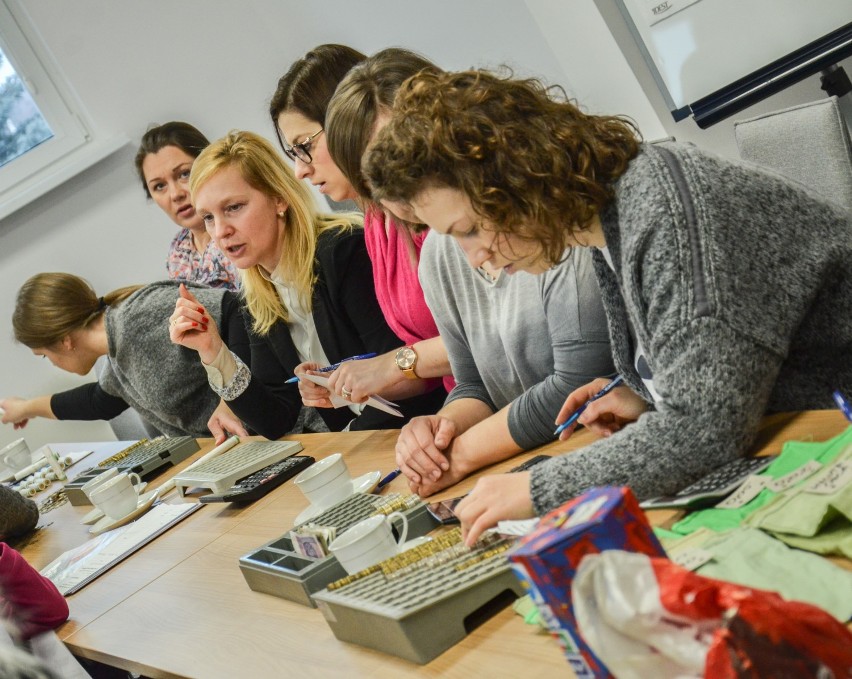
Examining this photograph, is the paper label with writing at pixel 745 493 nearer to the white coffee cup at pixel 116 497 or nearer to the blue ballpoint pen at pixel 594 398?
the blue ballpoint pen at pixel 594 398

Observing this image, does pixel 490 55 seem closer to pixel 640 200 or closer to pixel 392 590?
pixel 640 200

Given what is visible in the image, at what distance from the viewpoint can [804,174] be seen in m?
1.58

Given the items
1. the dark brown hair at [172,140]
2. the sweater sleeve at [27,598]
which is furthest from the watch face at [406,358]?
the dark brown hair at [172,140]

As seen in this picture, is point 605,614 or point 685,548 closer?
point 605,614

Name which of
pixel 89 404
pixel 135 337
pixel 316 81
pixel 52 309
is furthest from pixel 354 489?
pixel 89 404

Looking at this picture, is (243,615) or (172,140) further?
(172,140)

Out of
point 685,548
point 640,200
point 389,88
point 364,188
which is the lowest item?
point 685,548

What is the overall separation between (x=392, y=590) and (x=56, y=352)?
2.66 m

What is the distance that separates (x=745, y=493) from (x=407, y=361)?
1.22 m

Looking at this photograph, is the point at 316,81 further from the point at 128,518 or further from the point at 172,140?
the point at 172,140

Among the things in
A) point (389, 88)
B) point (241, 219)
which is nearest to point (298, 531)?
point (389, 88)

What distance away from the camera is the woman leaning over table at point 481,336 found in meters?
1.45

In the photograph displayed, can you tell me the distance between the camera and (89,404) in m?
4.01

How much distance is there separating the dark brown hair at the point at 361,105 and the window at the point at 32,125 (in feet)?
9.45
